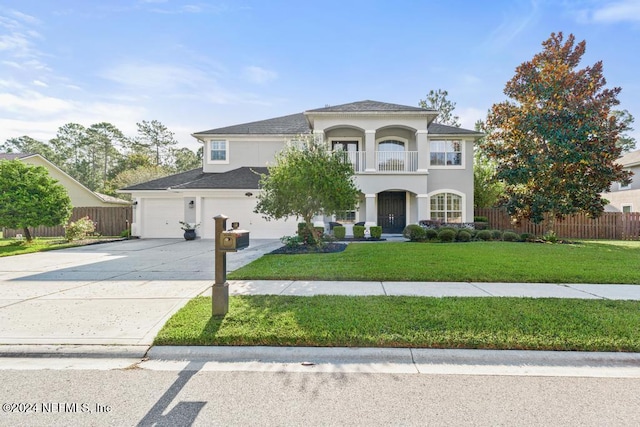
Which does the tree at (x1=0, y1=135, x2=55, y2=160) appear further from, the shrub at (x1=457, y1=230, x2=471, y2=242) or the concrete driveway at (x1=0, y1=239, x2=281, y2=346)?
the shrub at (x1=457, y1=230, x2=471, y2=242)

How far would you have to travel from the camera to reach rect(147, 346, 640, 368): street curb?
10.6 feet

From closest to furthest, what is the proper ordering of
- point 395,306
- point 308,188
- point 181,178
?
point 395,306 < point 308,188 < point 181,178

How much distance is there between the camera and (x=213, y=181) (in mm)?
16344

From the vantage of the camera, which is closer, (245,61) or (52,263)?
(52,263)

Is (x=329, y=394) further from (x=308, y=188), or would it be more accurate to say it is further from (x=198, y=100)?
(x=198, y=100)

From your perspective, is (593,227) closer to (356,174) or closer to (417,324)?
(356,174)

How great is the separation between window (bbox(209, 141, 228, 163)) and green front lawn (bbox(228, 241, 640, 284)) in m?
11.1

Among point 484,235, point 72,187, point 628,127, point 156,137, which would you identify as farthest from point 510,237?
point 156,137

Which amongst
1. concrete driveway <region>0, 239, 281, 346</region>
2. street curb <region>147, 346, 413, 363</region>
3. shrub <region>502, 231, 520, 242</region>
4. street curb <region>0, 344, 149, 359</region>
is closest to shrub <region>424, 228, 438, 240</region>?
shrub <region>502, 231, 520, 242</region>

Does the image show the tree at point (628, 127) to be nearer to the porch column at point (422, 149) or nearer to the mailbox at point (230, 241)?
the porch column at point (422, 149)

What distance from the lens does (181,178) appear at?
745 inches

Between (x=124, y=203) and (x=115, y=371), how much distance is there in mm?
31318

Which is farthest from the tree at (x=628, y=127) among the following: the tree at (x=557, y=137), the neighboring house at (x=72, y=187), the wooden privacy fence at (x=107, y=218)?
the neighboring house at (x=72, y=187)

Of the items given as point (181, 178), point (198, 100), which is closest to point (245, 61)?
point (198, 100)
